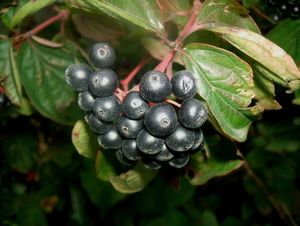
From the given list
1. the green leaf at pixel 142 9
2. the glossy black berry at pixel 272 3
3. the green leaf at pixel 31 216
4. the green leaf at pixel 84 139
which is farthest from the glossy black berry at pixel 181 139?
the green leaf at pixel 31 216

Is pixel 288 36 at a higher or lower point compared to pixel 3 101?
higher

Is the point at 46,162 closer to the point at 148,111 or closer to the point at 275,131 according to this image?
the point at 275,131

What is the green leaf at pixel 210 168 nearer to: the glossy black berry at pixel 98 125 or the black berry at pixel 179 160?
the black berry at pixel 179 160

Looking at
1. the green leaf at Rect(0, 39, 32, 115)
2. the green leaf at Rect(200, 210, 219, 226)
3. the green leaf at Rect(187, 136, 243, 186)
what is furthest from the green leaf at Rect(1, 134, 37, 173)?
the green leaf at Rect(187, 136, 243, 186)

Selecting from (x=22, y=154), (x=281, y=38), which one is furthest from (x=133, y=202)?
(x=281, y=38)

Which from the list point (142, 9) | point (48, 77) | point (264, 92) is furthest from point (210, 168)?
point (48, 77)

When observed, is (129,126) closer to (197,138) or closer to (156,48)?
(197,138)

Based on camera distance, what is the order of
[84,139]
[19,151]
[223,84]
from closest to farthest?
[223,84]
[84,139]
[19,151]

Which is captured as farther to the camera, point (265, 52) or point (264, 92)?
point (264, 92)
